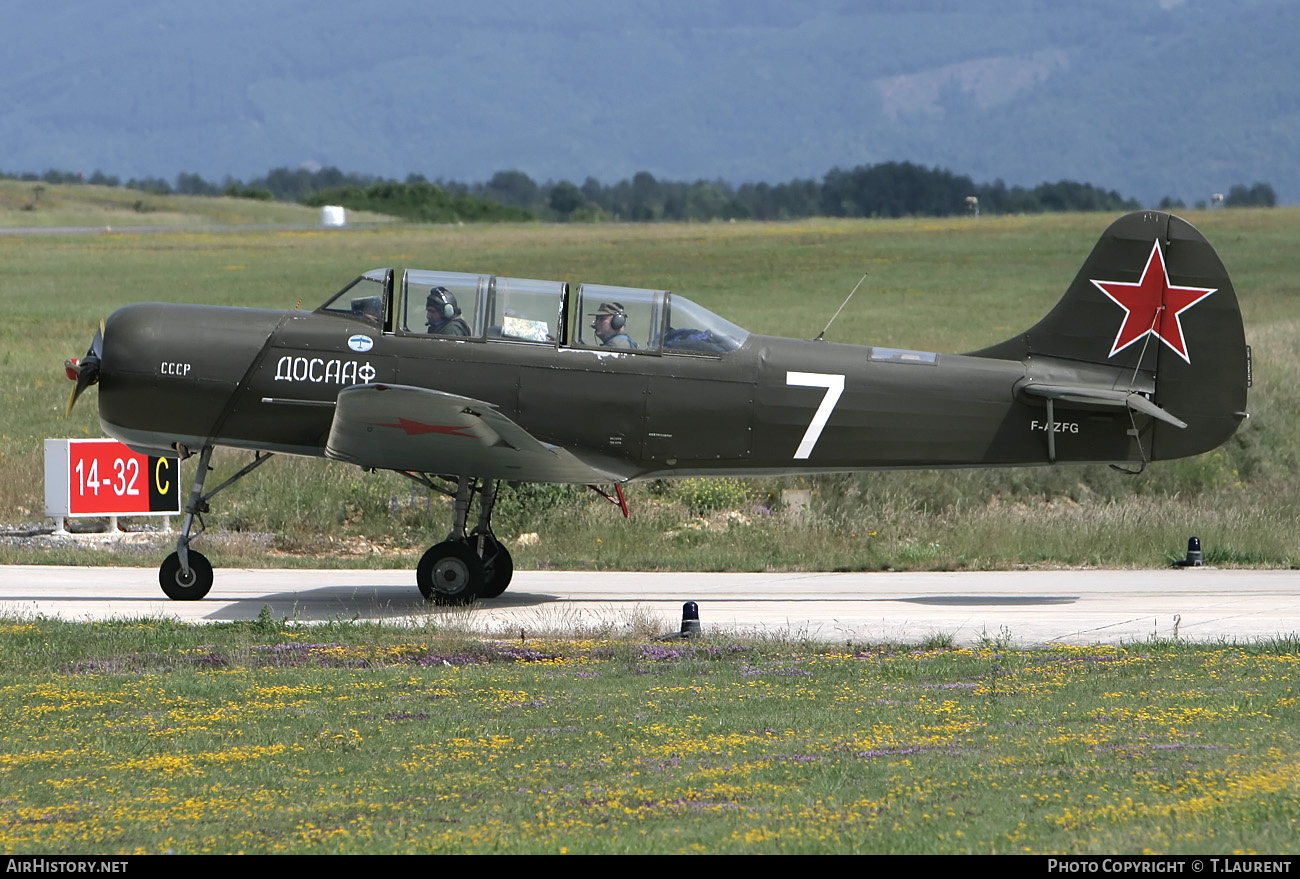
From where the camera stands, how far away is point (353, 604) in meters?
13.8

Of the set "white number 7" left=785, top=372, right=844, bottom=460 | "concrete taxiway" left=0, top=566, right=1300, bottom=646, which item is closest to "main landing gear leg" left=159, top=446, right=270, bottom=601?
"concrete taxiway" left=0, top=566, right=1300, bottom=646

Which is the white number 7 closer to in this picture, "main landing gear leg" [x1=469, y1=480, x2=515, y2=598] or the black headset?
"main landing gear leg" [x1=469, y1=480, x2=515, y2=598]

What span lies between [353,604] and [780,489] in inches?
377

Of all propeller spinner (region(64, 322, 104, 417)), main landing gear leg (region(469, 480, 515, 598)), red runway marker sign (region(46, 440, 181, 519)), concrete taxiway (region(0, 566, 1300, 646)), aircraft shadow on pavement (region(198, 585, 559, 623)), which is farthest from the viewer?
red runway marker sign (region(46, 440, 181, 519))

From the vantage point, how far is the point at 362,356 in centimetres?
1341

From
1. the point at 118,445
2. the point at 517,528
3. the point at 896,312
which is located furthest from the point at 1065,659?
the point at 896,312

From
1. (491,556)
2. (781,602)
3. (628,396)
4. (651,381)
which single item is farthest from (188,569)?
(781,602)

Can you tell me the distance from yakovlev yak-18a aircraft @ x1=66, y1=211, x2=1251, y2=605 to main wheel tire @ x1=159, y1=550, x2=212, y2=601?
0.07 ft

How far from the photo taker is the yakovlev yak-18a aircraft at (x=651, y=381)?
1343 cm

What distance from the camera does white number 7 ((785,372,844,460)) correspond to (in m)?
13.8

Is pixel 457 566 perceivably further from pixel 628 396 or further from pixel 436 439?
pixel 628 396
